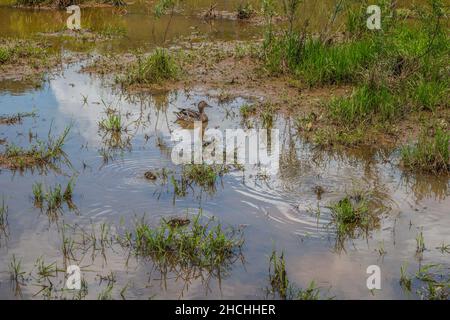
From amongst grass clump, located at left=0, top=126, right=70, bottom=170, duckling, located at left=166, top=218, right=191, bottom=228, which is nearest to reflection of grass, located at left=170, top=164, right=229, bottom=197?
duckling, located at left=166, top=218, right=191, bottom=228

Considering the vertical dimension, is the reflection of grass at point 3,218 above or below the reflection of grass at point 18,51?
below

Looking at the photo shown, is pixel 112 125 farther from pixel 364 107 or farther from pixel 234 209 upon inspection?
pixel 364 107

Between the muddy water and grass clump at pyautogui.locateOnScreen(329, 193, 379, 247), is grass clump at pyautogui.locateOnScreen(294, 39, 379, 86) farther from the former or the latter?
grass clump at pyautogui.locateOnScreen(329, 193, 379, 247)

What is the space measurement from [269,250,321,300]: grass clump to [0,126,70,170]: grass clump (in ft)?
11.4

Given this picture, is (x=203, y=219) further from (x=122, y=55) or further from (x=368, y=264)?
(x=122, y=55)

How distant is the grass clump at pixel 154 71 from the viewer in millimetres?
11094

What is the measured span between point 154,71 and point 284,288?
6561 millimetres

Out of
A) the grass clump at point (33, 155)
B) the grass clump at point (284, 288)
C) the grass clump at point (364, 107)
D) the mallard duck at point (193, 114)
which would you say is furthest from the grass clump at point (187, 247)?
the grass clump at point (364, 107)

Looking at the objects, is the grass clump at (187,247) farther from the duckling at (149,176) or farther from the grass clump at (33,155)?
the grass clump at (33,155)

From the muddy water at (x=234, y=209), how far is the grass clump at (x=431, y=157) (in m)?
0.18

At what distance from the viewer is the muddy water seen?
5.48m

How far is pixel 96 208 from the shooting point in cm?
671

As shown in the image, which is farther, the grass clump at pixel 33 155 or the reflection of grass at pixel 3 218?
the grass clump at pixel 33 155

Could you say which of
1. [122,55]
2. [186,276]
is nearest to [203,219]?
[186,276]
